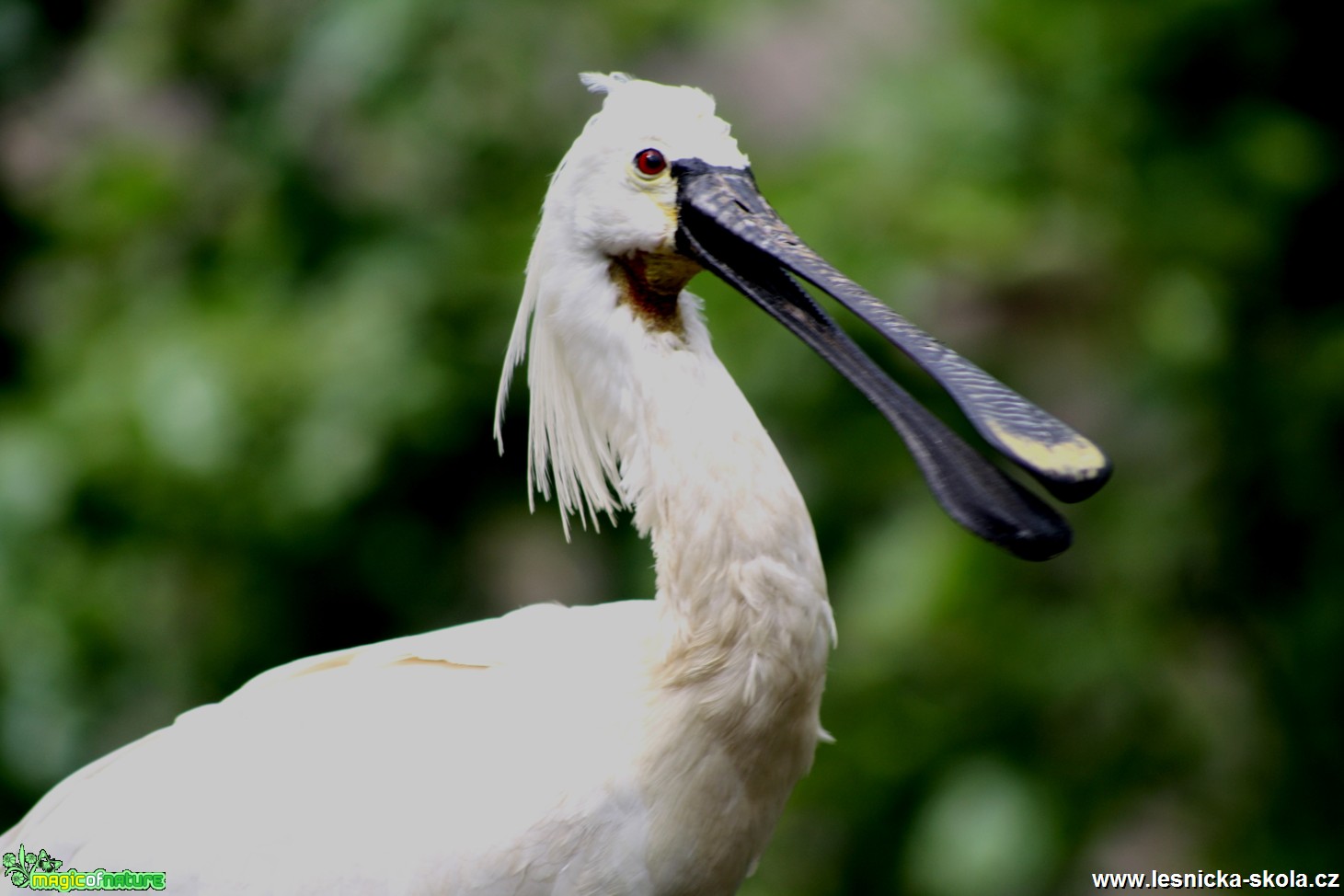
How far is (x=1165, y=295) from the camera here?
2857mm

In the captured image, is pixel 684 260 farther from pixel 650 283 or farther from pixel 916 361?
pixel 916 361

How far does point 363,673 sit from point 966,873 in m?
1.38

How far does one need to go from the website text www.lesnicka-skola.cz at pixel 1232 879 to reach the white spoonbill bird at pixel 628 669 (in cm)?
135

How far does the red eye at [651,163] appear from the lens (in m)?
1.59

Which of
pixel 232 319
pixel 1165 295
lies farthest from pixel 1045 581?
pixel 232 319

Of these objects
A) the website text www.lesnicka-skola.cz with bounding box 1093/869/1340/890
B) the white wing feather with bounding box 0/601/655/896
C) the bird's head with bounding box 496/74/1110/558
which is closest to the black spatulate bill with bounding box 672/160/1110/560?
the bird's head with bounding box 496/74/1110/558

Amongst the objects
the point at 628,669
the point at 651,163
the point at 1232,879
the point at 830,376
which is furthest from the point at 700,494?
the point at 1232,879

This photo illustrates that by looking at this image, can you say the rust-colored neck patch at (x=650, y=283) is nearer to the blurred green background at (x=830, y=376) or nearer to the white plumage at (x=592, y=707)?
the white plumage at (x=592, y=707)

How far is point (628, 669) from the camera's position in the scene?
1600 millimetres

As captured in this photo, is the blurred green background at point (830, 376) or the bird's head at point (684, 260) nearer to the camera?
the bird's head at point (684, 260)

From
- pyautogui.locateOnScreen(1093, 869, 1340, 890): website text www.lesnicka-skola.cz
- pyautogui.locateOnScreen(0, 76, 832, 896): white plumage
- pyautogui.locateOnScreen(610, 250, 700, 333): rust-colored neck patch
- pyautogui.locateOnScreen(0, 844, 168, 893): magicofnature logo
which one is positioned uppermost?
pyautogui.locateOnScreen(610, 250, 700, 333): rust-colored neck patch

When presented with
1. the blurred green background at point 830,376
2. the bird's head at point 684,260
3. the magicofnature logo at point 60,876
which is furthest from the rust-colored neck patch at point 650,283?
the blurred green background at point 830,376

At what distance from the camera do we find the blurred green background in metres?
2.80

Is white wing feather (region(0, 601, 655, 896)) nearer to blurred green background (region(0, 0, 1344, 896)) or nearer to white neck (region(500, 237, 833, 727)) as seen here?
white neck (region(500, 237, 833, 727))
